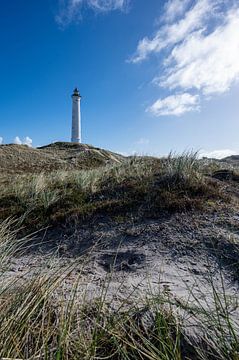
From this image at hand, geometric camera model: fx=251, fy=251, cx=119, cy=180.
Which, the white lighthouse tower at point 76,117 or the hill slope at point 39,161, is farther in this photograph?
the white lighthouse tower at point 76,117

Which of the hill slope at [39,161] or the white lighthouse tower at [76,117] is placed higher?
the white lighthouse tower at [76,117]

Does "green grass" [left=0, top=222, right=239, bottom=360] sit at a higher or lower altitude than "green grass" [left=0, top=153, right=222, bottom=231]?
lower

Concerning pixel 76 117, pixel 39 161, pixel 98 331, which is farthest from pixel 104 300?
pixel 76 117

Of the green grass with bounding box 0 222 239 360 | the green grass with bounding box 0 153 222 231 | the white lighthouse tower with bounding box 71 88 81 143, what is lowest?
the green grass with bounding box 0 222 239 360

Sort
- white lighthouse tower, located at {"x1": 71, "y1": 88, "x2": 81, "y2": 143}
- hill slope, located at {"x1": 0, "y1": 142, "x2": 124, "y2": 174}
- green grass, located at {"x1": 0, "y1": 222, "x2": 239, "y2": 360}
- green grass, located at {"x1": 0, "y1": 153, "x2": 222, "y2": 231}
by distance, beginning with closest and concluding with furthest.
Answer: green grass, located at {"x1": 0, "y1": 222, "x2": 239, "y2": 360} → green grass, located at {"x1": 0, "y1": 153, "x2": 222, "y2": 231} → hill slope, located at {"x1": 0, "y1": 142, "x2": 124, "y2": 174} → white lighthouse tower, located at {"x1": 71, "y1": 88, "x2": 81, "y2": 143}

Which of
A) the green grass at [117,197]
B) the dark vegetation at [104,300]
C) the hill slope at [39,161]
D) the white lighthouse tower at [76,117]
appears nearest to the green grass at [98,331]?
the dark vegetation at [104,300]

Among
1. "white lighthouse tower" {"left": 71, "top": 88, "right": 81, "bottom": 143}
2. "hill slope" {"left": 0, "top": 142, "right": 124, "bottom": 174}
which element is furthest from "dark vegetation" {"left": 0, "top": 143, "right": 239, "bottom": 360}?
"white lighthouse tower" {"left": 71, "top": 88, "right": 81, "bottom": 143}

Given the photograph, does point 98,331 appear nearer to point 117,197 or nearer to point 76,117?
point 117,197

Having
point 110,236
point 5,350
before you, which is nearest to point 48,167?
point 110,236

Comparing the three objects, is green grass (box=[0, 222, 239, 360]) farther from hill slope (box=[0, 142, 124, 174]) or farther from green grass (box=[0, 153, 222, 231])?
hill slope (box=[0, 142, 124, 174])

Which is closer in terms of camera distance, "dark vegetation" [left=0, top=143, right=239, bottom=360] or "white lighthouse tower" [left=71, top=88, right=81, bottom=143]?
"dark vegetation" [left=0, top=143, right=239, bottom=360]

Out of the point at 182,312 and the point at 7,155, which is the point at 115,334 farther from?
the point at 7,155

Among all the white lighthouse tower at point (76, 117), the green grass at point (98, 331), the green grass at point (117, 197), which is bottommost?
the green grass at point (98, 331)

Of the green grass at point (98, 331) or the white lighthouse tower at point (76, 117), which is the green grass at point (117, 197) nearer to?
the green grass at point (98, 331)
